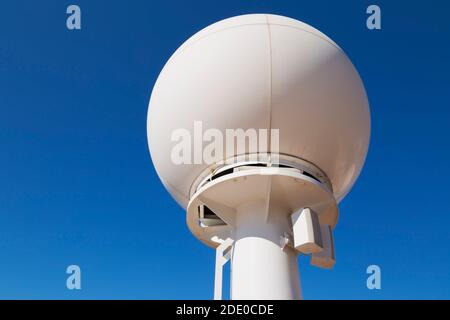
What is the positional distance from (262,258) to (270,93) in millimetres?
2554

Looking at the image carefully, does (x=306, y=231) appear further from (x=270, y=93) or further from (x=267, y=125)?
(x=270, y=93)

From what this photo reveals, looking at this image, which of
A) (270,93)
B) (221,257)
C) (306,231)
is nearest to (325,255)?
(306,231)

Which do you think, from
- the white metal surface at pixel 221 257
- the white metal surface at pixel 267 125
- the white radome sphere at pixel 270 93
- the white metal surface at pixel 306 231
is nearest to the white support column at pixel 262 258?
the white metal surface at pixel 267 125

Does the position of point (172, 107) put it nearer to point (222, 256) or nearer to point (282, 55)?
point (282, 55)

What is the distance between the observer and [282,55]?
23.6 ft

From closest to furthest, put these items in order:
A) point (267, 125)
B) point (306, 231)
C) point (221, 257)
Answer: point (306, 231) < point (267, 125) < point (221, 257)

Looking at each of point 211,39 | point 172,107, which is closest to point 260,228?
point 172,107

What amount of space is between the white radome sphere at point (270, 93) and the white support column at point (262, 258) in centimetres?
112

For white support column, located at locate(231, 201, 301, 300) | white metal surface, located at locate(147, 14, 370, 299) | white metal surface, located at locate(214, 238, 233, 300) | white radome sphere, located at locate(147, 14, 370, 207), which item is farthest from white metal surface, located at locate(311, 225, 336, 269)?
white metal surface, located at locate(214, 238, 233, 300)

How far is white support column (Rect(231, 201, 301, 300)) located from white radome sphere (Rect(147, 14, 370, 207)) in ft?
3.67

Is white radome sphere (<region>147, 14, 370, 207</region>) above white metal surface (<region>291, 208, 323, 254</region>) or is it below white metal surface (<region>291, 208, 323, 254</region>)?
above

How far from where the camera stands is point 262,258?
703cm

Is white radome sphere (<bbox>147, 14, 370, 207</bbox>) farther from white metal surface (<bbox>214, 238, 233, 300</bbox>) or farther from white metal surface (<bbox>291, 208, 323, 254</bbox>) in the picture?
white metal surface (<bbox>214, 238, 233, 300</bbox>)

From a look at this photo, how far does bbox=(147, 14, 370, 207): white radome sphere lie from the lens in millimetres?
7004
